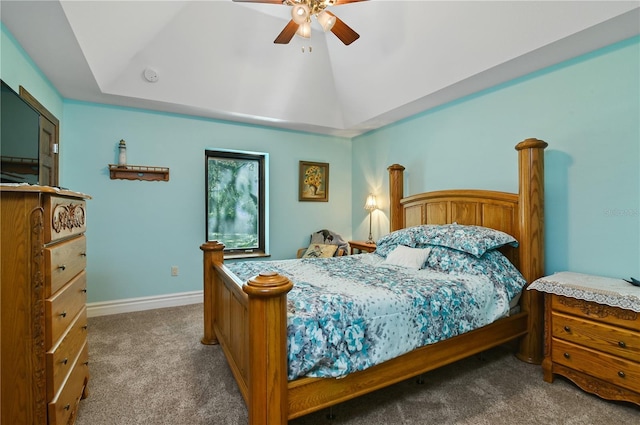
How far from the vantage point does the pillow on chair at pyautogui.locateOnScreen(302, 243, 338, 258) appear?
3980 millimetres

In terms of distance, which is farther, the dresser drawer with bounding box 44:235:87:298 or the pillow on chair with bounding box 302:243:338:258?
the pillow on chair with bounding box 302:243:338:258

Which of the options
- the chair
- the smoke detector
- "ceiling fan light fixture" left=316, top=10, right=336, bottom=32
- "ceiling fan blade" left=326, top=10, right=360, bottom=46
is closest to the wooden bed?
the chair

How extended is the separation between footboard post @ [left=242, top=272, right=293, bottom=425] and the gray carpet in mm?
427

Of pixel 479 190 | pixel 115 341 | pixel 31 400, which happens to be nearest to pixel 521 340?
pixel 479 190

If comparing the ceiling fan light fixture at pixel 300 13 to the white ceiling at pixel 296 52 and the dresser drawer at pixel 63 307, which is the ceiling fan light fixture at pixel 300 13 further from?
the dresser drawer at pixel 63 307

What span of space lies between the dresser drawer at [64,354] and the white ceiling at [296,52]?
1.87 metres

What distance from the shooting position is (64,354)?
1.41 meters

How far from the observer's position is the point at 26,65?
230cm

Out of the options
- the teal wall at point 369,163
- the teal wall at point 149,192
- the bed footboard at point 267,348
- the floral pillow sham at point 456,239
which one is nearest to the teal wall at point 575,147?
the teal wall at point 369,163

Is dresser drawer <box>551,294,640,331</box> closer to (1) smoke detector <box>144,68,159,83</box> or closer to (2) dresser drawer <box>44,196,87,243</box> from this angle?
(2) dresser drawer <box>44,196,87,243</box>

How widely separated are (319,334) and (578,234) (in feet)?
7.10

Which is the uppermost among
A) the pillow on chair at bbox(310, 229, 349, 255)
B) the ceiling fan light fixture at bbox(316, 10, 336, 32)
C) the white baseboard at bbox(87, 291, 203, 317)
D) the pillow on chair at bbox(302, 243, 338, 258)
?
the ceiling fan light fixture at bbox(316, 10, 336, 32)

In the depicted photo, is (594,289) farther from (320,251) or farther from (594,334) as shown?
(320,251)

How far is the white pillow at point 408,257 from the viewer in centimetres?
256
